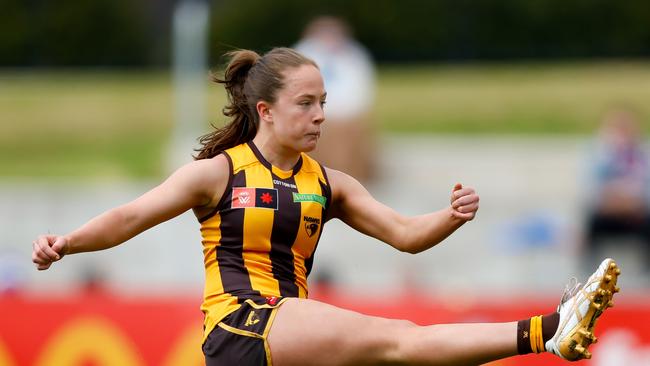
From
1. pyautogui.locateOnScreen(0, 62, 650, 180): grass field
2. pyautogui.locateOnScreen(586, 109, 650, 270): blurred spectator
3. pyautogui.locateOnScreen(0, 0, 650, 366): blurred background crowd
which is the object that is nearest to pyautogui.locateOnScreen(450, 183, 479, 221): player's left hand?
pyautogui.locateOnScreen(0, 0, 650, 366): blurred background crowd

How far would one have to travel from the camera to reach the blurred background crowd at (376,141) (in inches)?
392

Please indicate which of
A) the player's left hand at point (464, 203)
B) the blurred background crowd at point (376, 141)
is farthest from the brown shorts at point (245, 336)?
the blurred background crowd at point (376, 141)

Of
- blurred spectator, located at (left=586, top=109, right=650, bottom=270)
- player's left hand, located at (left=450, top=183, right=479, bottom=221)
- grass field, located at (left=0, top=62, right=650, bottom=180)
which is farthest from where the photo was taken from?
grass field, located at (left=0, top=62, right=650, bottom=180)

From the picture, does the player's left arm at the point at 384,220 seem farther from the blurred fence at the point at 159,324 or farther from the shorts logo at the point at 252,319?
the blurred fence at the point at 159,324

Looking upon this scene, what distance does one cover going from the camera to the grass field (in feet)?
66.0

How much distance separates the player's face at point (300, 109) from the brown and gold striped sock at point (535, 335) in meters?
1.25

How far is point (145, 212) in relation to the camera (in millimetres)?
5961

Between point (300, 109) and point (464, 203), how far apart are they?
832 millimetres

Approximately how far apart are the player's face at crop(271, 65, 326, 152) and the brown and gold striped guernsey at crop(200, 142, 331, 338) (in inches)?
6.7

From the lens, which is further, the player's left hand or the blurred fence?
the blurred fence

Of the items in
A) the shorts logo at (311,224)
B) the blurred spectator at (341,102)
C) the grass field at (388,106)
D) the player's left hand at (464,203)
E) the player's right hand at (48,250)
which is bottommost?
the player's right hand at (48,250)

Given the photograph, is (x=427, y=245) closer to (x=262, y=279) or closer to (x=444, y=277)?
(x=262, y=279)

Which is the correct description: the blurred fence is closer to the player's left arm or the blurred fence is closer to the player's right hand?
the player's left arm

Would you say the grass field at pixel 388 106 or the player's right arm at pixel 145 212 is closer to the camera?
the player's right arm at pixel 145 212
